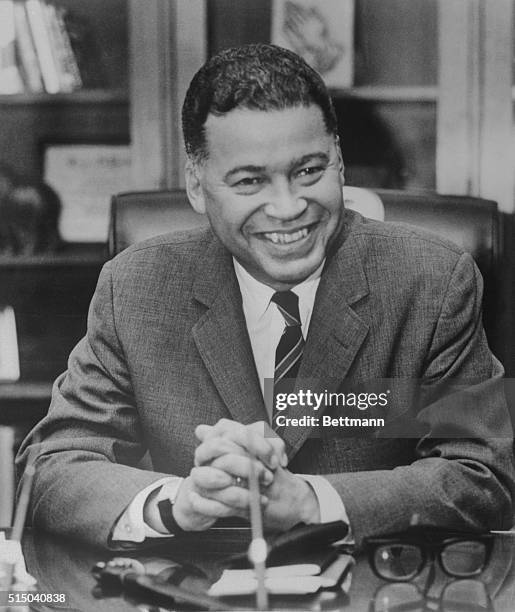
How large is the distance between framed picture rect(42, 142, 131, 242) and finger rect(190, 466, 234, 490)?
0.43 metres

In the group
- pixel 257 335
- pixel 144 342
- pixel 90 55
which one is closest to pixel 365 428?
pixel 257 335

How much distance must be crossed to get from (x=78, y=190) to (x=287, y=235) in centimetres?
36

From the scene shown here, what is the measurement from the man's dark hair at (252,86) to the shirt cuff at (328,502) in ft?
1.46

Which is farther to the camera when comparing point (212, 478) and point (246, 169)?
point (246, 169)

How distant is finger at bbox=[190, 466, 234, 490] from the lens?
3.39 ft

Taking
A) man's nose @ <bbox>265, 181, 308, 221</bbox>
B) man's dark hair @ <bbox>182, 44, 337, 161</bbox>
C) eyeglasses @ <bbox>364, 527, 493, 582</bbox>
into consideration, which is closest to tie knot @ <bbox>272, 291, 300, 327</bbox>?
man's nose @ <bbox>265, 181, 308, 221</bbox>

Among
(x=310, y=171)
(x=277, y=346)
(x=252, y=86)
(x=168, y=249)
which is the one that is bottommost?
(x=277, y=346)

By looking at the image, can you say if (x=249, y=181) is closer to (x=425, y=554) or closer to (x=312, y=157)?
(x=312, y=157)

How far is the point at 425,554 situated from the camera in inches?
38.5

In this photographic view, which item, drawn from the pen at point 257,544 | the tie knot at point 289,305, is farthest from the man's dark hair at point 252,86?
the pen at point 257,544

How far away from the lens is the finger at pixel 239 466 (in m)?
1.03

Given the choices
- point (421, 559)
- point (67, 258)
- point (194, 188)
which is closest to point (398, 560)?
point (421, 559)

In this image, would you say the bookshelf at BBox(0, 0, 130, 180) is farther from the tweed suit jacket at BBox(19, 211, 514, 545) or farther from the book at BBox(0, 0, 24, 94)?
the tweed suit jacket at BBox(19, 211, 514, 545)

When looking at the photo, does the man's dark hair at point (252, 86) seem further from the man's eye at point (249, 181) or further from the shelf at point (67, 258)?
the shelf at point (67, 258)
